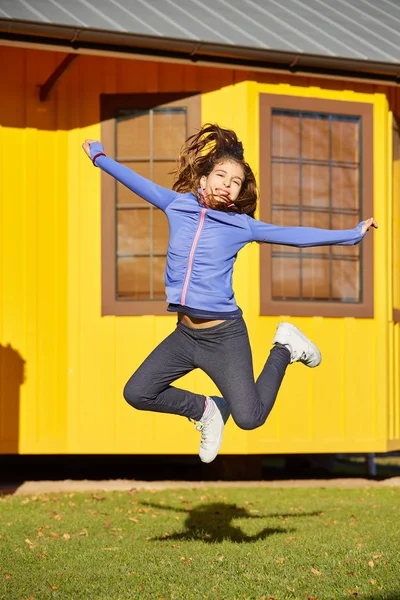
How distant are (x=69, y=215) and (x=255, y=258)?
1.95 m

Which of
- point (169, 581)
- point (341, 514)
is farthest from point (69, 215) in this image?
point (169, 581)

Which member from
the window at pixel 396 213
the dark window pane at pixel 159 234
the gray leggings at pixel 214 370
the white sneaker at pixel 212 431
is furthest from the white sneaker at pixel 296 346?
the window at pixel 396 213

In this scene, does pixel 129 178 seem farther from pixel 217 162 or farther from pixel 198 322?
pixel 198 322

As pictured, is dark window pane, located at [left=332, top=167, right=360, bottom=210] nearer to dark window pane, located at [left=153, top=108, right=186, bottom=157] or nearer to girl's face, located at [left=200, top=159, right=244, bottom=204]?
dark window pane, located at [left=153, top=108, right=186, bottom=157]

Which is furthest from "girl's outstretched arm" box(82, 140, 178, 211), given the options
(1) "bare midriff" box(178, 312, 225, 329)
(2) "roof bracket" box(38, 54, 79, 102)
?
(2) "roof bracket" box(38, 54, 79, 102)

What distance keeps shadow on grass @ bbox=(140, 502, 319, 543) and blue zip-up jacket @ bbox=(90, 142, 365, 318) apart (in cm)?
212

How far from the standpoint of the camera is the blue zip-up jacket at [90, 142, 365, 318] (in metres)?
5.68

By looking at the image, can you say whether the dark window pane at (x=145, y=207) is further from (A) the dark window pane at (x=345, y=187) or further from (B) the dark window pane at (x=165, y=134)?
(A) the dark window pane at (x=345, y=187)

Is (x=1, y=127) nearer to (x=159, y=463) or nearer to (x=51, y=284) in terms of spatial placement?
(x=51, y=284)

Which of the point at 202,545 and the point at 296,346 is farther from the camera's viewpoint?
the point at 202,545

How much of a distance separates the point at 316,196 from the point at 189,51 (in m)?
2.05

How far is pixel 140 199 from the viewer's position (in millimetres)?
10008

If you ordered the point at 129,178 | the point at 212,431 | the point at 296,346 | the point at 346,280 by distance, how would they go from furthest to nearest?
1. the point at 346,280
2. the point at 296,346
3. the point at 212,431
4. the point at 129,178

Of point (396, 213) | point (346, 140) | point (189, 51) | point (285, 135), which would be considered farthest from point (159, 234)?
point (396, 213)
